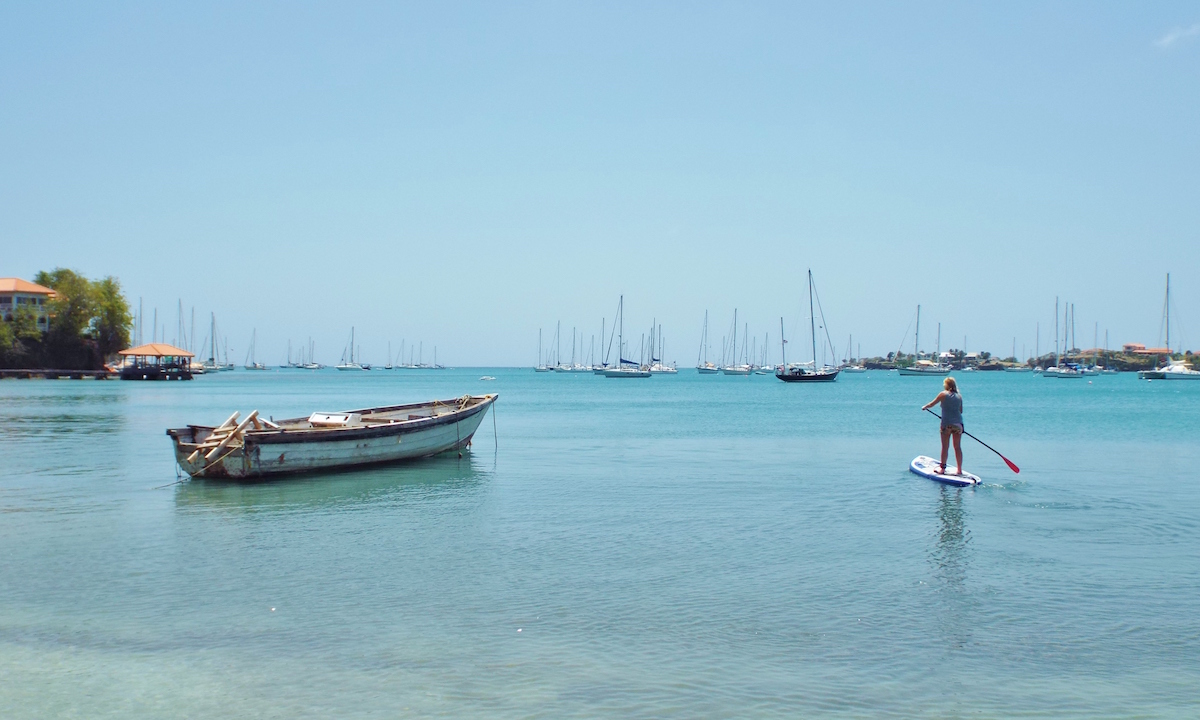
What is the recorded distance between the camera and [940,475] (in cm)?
2056

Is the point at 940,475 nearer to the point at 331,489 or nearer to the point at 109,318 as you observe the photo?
the point at 331,489

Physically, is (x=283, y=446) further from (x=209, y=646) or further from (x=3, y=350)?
(x=3, y=350)

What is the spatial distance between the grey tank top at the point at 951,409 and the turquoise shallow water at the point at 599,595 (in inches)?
62.8

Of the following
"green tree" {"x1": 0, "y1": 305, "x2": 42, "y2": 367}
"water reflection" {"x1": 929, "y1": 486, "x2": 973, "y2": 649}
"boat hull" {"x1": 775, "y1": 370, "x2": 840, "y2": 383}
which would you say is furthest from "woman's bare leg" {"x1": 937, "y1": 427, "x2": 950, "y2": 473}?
"green tree" {"x1": 0, "y1": 305, "x2": 42, "y2": 367}

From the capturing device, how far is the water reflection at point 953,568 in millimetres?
9469

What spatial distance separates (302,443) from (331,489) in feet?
6.62

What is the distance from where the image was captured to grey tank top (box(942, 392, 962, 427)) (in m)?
19.8

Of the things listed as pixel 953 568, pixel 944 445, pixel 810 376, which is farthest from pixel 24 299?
pixel 953 568

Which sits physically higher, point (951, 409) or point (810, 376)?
point (951, 409)

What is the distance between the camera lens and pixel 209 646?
884 cm

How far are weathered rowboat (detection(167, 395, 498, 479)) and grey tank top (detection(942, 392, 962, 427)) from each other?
13878 millimetres

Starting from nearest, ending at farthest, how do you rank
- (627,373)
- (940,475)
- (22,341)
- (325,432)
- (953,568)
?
(953,568) → (940,475) → (325,432) → (22,341) → (627,373)

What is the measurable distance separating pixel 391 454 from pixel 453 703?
17.5m

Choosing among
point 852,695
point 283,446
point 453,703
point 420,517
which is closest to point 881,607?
point 852,695
